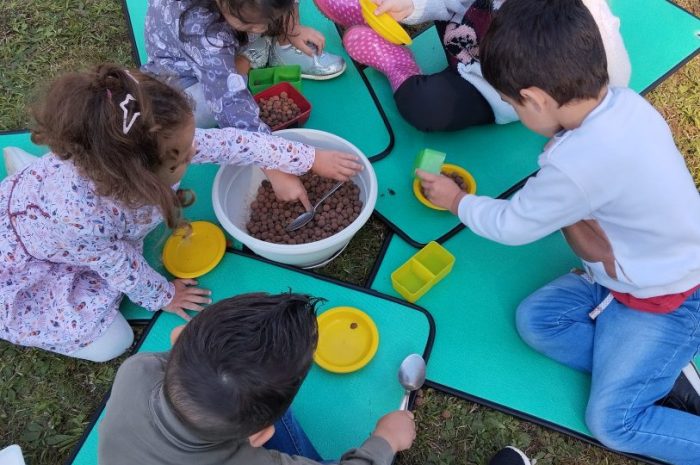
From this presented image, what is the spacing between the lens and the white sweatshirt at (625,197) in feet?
3.27

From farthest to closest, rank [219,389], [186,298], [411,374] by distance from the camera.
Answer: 1. [186,298]
2. [411,374]
3. [219,389]

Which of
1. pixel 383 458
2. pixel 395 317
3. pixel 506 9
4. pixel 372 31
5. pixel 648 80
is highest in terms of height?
pixel 506 9

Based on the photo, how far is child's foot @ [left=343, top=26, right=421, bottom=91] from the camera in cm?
166

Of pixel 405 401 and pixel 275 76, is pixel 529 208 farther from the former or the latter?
pixel 275 76

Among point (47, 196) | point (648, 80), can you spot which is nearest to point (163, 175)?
point (47, 196)

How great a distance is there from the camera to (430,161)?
1426 millimetres

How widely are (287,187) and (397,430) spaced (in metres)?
0.60

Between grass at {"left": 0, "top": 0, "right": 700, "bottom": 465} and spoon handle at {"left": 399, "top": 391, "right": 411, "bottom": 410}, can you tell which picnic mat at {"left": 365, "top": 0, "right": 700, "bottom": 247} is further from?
spoon handle at {"left": 399, "top": 391, "right": 411, "bottom": 410}

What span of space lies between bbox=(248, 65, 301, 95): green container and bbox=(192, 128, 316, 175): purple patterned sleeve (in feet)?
1.27

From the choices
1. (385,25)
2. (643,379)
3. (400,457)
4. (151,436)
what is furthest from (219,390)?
(385,25)

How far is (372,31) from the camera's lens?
1.68m

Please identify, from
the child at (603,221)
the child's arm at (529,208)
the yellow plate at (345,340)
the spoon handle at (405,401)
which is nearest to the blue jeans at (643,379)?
the child at (603,221)

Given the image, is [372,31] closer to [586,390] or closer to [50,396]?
[586,390]

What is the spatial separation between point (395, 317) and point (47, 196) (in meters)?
0.77
